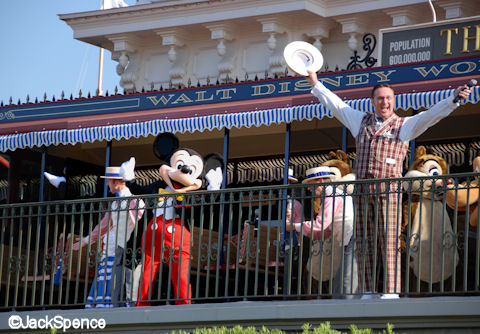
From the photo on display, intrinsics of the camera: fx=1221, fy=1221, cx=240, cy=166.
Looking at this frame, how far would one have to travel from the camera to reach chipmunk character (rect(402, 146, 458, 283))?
36.4ft

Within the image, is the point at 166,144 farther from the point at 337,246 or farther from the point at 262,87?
the point at 337,246

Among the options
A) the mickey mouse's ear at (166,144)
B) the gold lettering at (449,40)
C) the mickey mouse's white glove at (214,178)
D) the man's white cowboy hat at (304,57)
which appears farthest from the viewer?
the gold lettering at (449,40)

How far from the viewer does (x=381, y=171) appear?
11.7 meters

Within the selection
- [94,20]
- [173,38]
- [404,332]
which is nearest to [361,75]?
[404,332]

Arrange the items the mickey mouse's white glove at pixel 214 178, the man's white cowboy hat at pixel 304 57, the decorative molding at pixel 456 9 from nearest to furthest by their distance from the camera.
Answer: the man's white cowboy hat at pixel 304 57, the mickey mouse's white glove at pixel 214 178, the decorative molding at pixel 456 9

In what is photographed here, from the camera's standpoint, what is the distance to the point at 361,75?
14.2 metres

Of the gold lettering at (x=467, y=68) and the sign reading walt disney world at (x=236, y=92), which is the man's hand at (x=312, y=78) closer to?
the sign reading walt disney world at (x=236, y=92)

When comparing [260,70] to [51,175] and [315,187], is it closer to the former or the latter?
[51,175]

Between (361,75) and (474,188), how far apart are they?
337 cm

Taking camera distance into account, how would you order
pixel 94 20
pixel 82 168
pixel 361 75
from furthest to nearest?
pixel 94 20
pixel 82 168
pixel 361 75

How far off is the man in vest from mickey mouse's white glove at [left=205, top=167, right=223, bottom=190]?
2.29 metres

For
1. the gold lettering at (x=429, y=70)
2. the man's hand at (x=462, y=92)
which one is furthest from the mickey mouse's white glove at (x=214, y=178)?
the man's hand at (x=462, y=92)

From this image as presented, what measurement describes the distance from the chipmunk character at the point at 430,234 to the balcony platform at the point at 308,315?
16.4 inches

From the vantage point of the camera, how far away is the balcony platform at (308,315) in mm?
10625
